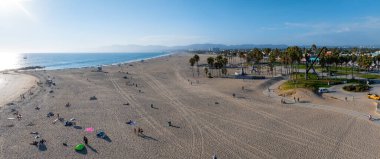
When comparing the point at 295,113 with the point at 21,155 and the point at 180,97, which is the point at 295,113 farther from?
the point at 21,155

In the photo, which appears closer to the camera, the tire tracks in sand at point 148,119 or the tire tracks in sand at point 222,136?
the tire tracks in sand at point 222,136

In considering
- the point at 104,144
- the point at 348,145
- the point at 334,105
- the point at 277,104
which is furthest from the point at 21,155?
the point at 334,105

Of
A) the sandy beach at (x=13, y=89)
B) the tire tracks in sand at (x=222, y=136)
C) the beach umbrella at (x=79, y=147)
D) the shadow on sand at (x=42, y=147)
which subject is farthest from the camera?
the sandy beach at (x=13, y=89)

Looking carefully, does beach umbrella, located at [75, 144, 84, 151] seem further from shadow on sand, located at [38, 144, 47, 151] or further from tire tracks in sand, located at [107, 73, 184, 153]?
tire tracks in sand, located at [107, 73, 184, 153]

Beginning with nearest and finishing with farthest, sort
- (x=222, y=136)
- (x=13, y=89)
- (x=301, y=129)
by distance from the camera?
(x=222, y=136)
(x=301, y=129)
(x=13, y=89)

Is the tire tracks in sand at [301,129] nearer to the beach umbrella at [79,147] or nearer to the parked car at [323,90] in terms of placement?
the parked car at [323,90]

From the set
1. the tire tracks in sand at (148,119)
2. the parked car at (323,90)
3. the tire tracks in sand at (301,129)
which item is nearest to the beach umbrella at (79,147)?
the tire tracks in sand at (148,119)

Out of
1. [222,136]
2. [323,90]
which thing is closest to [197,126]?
[222,136]

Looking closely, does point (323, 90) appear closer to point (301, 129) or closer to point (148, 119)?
point (301, 129)

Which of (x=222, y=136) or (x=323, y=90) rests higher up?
(x=323, y=90)
